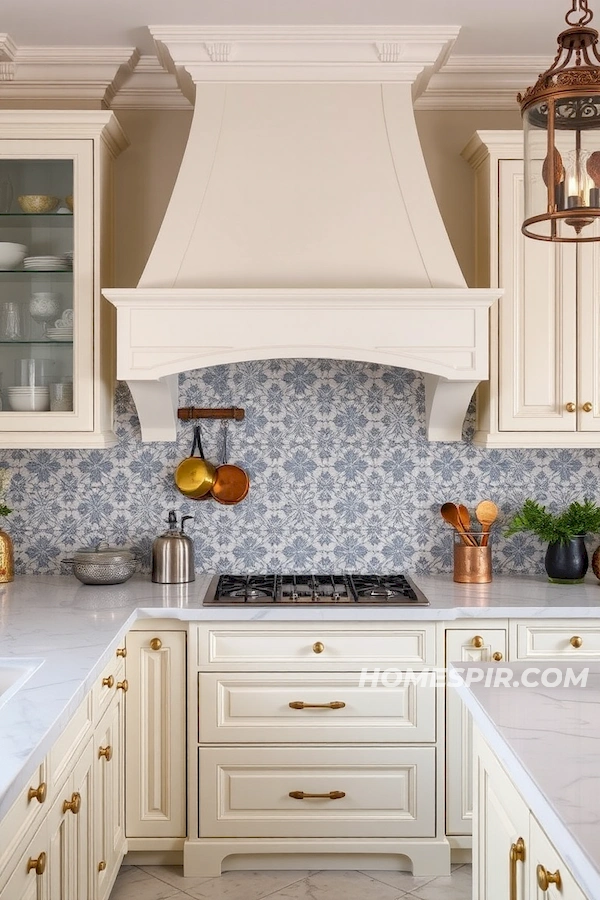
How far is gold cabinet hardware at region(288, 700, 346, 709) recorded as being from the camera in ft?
9.24

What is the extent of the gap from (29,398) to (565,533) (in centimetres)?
193

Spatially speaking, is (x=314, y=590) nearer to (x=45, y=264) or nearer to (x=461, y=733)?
(x=461, y=733)

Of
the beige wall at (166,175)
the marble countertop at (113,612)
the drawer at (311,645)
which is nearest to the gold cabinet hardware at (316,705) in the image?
the drawer at (311,645)

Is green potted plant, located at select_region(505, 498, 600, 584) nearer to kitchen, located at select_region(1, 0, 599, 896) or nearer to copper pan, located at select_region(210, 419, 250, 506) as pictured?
kitchen, located at select_region(1, 0, 599, 896)

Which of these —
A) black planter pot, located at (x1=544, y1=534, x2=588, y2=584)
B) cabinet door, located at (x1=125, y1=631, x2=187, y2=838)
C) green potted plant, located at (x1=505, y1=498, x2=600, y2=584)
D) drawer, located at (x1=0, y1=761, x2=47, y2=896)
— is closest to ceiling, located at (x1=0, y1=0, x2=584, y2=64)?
green potted plant, located at (x1=505, y1=498, x2=600, y2=584)

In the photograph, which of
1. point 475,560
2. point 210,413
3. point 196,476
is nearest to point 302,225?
point 210,413

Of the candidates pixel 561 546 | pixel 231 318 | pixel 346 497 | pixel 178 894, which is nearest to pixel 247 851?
pixel 178 894

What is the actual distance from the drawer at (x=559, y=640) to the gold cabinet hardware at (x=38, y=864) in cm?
168

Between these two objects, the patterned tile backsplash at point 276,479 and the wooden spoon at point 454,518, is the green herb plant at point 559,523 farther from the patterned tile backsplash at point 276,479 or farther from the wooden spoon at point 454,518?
the patterned tile backsplash at point 276,479

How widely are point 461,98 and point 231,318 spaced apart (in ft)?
4.32

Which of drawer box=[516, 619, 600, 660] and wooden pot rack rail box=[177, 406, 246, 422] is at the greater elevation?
wooden pot rack rail box=[177, 406, 246, 422]

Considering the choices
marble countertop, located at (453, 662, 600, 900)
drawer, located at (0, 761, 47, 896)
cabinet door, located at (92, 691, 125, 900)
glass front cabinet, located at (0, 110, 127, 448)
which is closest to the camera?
marble countertop, located at (453, 662, 600, 900)

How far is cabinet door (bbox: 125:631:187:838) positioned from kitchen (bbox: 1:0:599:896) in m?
0.56

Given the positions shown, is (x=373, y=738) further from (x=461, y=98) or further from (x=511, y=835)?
(x=461, y=98)
